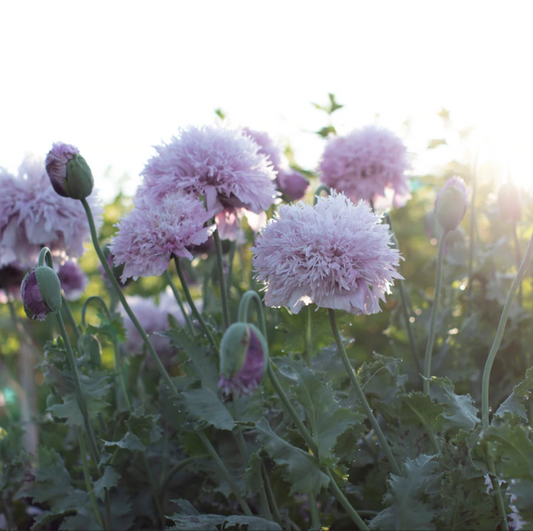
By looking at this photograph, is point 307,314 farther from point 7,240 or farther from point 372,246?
point 7,240

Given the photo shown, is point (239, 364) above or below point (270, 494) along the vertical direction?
above

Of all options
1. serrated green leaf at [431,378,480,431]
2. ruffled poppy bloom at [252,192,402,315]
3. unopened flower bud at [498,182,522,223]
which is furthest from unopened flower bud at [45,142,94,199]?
unopened flower bud at [498,182,522,223]

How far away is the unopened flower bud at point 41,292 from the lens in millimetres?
1206

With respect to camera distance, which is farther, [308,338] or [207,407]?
[308,338]

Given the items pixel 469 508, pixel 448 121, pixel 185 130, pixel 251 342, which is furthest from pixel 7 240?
pixel 448 121

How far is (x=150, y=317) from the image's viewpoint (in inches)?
102

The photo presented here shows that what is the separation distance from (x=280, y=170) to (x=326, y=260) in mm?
839

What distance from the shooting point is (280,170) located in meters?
1.87

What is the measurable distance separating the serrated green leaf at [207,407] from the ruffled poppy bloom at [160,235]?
0.30 metres

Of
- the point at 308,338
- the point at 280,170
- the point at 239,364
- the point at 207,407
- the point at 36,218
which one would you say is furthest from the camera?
the point at 280,170

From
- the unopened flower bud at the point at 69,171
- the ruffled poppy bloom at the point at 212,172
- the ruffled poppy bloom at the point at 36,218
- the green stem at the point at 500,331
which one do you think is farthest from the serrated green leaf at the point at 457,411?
the ruffled poppy bloom at the point at 36,218

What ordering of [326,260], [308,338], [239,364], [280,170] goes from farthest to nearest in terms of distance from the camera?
[280,170] → [308,338] → [326,260] → [239,364]

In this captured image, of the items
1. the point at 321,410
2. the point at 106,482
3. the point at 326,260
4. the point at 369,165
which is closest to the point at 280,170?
the point at 369,165

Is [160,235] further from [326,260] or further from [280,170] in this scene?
[280,170]
